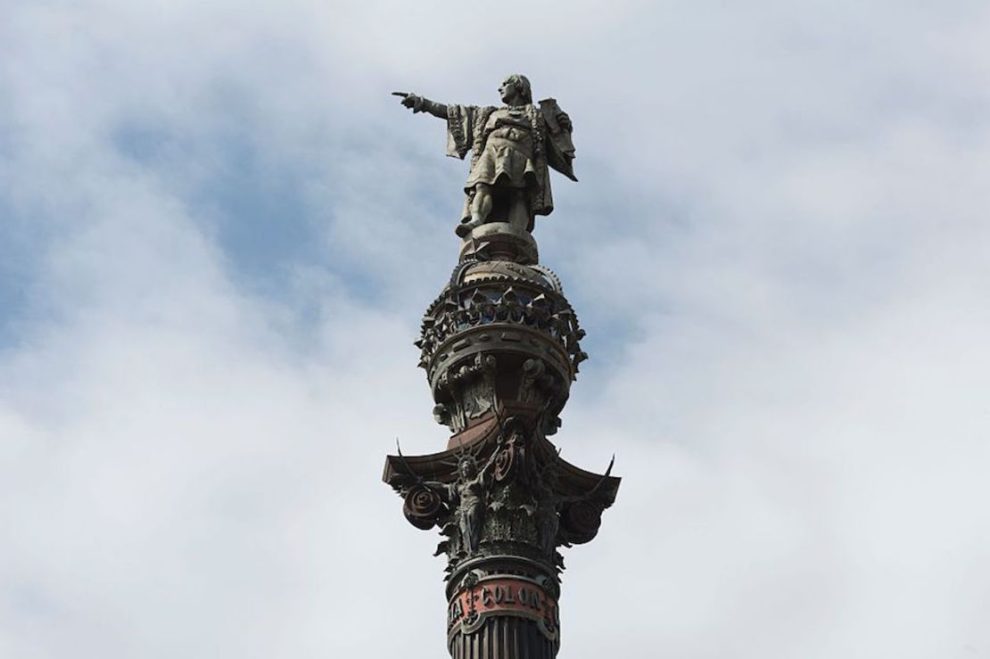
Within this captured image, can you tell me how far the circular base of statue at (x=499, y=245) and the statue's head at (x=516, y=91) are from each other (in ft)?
11.1

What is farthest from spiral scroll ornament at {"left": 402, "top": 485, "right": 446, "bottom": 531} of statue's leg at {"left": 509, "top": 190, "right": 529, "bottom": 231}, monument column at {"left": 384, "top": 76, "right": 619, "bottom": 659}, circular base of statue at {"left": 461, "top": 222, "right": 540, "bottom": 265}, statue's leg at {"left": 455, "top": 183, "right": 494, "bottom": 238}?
statue's leg at {"left": 509, "top": 190, "right": 529, "bottom": 231}

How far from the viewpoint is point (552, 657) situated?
27.6 metres

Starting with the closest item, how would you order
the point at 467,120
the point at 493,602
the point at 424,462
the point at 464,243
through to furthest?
the point at 493,602, the point at 424,462, the point at 464,243, the point at 467,120

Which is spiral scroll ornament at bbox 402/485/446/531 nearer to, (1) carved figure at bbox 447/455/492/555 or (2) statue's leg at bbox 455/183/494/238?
(1) carved figure at bbox 447/455/492/555

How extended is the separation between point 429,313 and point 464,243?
2.57 m

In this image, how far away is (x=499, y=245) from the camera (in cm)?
3309

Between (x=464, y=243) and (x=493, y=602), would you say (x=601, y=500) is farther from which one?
(x=464, y=243)

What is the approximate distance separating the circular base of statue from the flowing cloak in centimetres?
89

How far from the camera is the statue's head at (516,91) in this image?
35906mm

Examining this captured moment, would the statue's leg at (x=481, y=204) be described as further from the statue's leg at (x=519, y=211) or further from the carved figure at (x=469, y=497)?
the carved figure at (x=469, y=497)

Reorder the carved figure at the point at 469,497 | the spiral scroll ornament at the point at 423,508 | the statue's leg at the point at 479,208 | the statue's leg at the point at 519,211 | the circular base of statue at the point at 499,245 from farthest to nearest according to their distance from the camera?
1. the statue's leg at the point at 519,211
2. the statue's leg at the point at 479,208
3. the circular base of statue at the point at 499,245
4. the spiral scroll ornament at the point at 423,508
5. the carved figure at the point at 469,497

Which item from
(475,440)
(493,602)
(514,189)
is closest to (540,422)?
(475,440)

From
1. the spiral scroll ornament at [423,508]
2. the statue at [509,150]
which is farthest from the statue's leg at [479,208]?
the spiral scroll ornament at [423,508]

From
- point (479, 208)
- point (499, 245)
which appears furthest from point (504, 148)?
point (499, 245)
